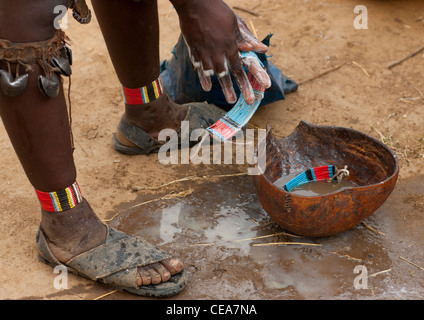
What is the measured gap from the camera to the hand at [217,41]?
1828 millimetres

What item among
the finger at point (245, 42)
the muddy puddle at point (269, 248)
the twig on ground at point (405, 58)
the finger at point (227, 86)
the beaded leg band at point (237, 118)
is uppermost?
the finger at point (245, 42)

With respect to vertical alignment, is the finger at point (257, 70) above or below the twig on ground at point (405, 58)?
above

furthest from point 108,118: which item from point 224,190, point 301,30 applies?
point 301,30

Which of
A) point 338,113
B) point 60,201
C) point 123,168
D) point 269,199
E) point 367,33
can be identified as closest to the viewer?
point 60,201

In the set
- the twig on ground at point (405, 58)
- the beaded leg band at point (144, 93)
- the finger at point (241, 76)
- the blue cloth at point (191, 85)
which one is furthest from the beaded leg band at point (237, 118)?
the twig on ground at point (405, 58)

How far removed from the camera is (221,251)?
2227 mm

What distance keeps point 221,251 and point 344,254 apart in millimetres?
503

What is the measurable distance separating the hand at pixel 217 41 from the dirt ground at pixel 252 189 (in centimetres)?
67

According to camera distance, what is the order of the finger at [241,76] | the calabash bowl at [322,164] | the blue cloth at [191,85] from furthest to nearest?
the blue cloth at [191,85], the calabash bowl at [322,164], the finger at [241,76]

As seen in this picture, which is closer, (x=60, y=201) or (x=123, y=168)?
(x=60, y=201)

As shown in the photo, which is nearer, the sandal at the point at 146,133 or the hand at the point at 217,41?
the hand at the point at 217,41

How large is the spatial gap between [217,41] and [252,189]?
93cm

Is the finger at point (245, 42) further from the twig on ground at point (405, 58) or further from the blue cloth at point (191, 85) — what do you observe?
the twig on ground at point (405, 58)
